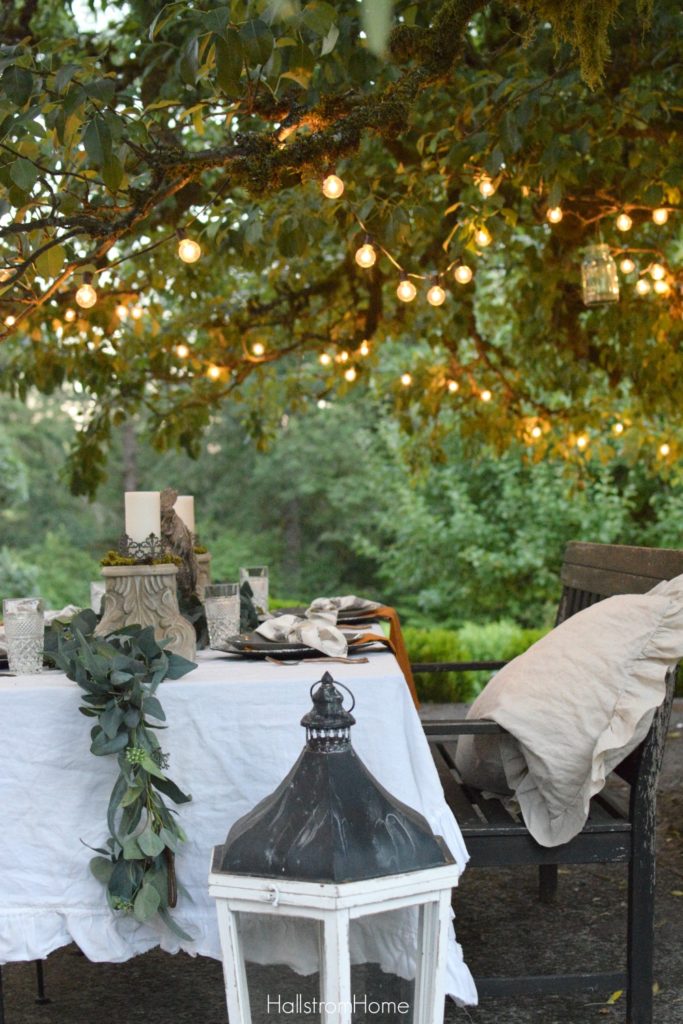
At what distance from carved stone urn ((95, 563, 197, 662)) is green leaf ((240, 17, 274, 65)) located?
2.90ft

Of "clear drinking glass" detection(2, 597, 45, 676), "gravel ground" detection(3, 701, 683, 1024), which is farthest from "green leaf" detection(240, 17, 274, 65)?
"gravel ground" detection(3, 701, 683, 1024)

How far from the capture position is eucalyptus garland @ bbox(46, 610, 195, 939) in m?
1.73

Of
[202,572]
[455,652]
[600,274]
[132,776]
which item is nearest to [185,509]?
[202,572]

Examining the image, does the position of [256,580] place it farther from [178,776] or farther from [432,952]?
[432,952]

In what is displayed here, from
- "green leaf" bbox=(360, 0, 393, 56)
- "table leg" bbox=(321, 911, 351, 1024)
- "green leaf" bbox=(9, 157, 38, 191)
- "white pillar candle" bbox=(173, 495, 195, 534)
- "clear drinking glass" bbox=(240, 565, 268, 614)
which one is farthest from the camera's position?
A: "clear drinking glass" bbox=(240, 565, 268, 614)

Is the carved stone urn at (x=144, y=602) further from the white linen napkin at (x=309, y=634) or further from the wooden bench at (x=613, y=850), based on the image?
the wooden bench at (x=613, y=850)

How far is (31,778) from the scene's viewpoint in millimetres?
1833

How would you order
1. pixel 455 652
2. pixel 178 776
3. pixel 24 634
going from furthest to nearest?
pixel 455 652 → pixel 24 634 → pixel 178 776

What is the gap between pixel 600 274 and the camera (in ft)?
14.9

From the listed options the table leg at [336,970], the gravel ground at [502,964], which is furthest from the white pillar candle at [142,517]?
the gravel ground at [502,964]

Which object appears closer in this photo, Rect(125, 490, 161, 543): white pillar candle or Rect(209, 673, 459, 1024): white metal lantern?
Rect(209, 673, 459, 1024): white metal lantern

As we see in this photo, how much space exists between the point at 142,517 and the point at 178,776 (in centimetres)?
46

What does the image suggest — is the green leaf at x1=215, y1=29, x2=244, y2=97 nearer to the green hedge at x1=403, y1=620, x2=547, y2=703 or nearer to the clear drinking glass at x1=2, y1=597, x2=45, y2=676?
the clear drinking glass at x1=2, y1=597, x2=45, y2=676

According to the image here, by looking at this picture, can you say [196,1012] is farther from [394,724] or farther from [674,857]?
[674,857]
